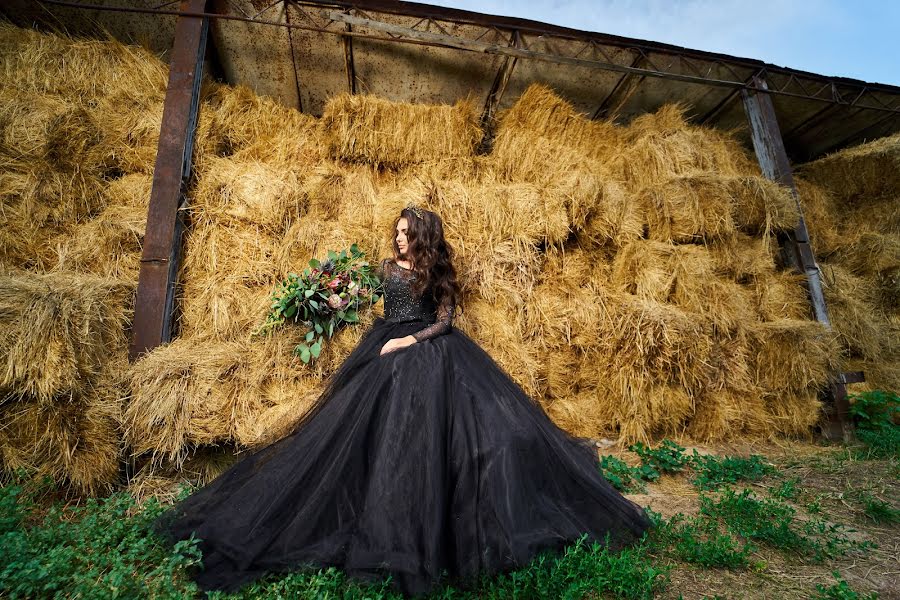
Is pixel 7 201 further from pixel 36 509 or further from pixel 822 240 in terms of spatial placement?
pixel 822 240

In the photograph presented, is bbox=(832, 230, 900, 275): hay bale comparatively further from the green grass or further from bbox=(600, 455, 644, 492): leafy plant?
the green grass

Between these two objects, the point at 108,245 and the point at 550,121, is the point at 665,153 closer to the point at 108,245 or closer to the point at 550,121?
the point at 550,121

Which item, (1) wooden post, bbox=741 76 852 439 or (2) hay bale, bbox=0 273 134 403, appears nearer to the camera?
(2) hay bale, bbox=0 273 134 403

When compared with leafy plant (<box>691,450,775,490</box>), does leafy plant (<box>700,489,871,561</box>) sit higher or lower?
lower

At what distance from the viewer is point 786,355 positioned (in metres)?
4.01

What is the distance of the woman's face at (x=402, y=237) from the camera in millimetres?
3156

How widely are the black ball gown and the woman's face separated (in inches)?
37.2

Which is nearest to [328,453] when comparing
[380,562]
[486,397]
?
[380,562]

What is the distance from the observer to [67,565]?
6.38 ft

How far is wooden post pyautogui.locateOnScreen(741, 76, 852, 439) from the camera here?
173 inches

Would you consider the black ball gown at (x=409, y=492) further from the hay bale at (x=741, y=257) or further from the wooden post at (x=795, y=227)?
the wooden post at (x=795, y=227)

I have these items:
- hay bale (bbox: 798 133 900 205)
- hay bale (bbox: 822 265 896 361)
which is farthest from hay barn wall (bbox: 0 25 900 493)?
hay bale (bbox: 798 133 900 205)

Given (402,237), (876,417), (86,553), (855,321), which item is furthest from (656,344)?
(86,553)

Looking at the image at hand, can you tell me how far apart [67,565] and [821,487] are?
5.32 m
